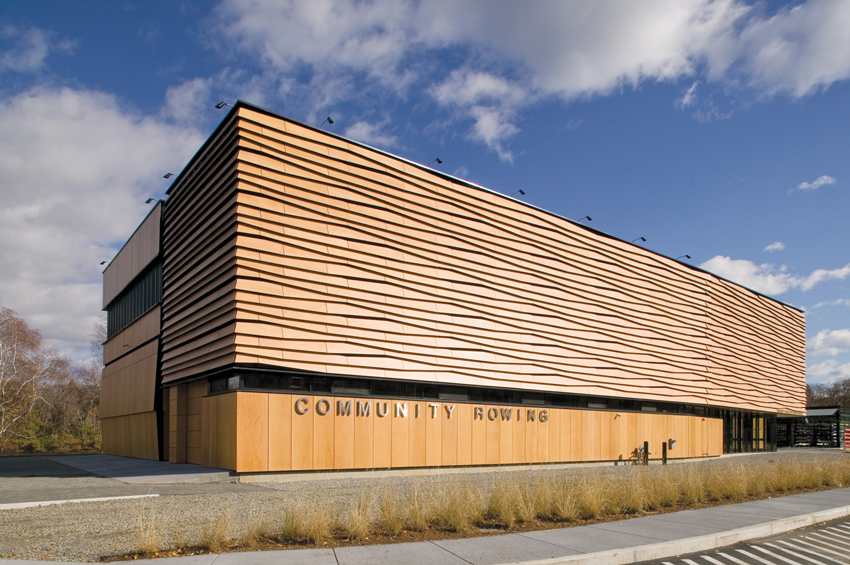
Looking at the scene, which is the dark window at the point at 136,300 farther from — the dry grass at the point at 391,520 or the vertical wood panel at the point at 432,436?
the dry grass at the point at 391,520

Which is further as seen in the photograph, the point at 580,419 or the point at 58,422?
the point at 58,422

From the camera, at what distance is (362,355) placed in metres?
20.2

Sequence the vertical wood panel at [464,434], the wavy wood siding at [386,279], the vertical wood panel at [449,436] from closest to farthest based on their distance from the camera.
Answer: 1. the wavy wood siding at [386,279]
2. the vertical wood panel at [449,436]
3. the vertical wood panel at [464,434]

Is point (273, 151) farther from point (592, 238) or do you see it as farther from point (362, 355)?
point (592, 238)

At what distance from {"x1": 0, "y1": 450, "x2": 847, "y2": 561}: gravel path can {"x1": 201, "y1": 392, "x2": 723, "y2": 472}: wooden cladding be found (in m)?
2.25

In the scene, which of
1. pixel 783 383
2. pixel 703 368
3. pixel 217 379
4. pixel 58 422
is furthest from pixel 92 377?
pixel 783 383

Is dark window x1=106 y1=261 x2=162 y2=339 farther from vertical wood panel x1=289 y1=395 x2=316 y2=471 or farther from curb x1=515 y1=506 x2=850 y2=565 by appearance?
curb x1=515 y1=506 x2=850 y2=565

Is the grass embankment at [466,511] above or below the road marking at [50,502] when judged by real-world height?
above

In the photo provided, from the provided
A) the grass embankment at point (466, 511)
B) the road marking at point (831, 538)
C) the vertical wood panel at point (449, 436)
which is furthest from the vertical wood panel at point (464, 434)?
the road marking at point (831, 538)

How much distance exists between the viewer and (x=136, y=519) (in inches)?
416

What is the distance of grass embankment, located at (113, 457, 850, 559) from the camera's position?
857cm

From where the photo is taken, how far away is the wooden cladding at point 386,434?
18.0 meters

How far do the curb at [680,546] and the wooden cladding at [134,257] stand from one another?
2365 cm

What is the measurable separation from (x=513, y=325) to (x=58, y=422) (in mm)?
49342
